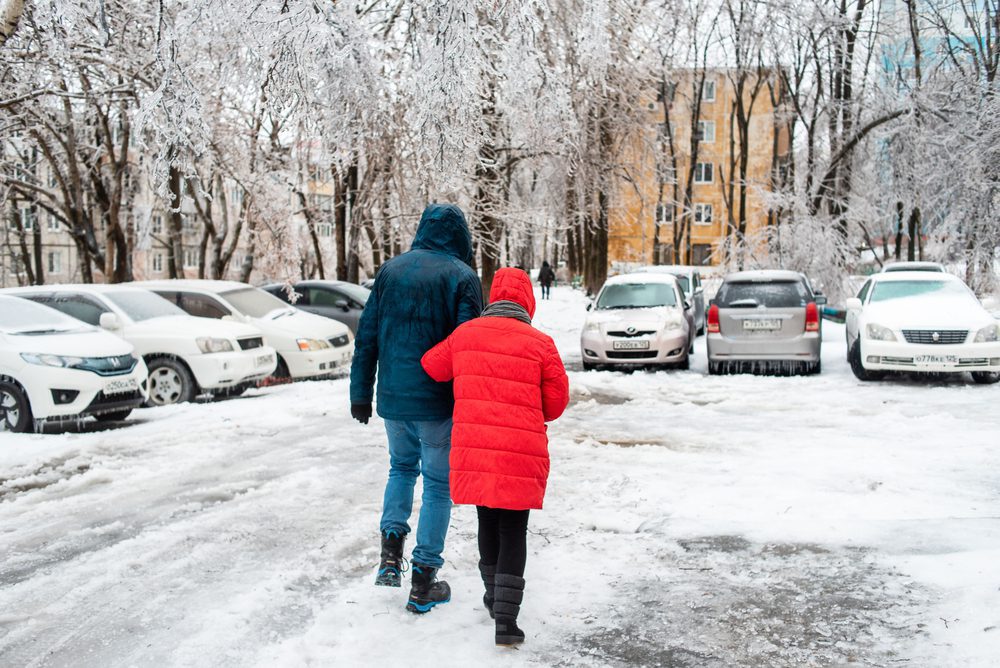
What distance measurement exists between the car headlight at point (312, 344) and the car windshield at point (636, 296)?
185 inches

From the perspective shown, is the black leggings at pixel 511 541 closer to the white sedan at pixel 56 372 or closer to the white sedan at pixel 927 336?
the white sedan at pixel 56 372

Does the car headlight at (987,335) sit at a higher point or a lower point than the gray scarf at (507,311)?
lower

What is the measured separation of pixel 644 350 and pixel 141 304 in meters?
7.65

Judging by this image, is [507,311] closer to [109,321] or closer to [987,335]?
[109,321]

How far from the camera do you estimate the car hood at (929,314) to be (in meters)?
12.6

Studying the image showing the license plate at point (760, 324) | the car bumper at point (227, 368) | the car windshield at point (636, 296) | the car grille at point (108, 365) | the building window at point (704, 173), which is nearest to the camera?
the car grille at point (108, 365)

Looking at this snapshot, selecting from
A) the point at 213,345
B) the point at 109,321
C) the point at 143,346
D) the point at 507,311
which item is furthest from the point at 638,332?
the point at 507,311

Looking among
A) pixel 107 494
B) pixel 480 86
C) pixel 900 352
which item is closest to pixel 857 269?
pixel 900 352

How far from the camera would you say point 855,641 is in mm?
4008

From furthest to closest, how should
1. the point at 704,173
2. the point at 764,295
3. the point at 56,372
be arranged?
the point at 704,173, the point at 764,295, the point at 56,372

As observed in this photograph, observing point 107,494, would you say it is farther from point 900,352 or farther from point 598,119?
point 598,119

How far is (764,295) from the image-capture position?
46.7 feet

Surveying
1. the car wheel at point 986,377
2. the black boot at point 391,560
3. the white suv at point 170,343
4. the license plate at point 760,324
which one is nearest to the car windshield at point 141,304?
the white suv at point 170,343

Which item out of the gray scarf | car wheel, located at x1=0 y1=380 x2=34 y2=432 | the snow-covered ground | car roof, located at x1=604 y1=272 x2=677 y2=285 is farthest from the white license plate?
the gray scarf
